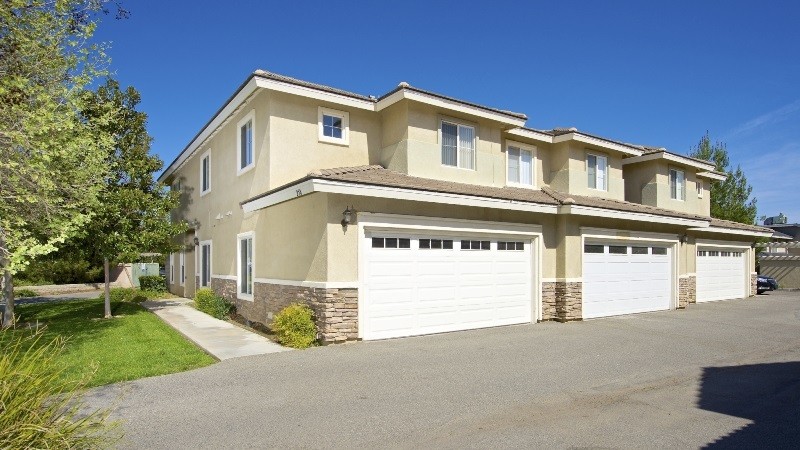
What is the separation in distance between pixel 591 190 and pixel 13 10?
16.7m

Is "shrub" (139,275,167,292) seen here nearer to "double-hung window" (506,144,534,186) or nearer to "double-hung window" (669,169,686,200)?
"double-hung window" (506,144,534,186)

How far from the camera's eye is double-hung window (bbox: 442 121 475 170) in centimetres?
1491

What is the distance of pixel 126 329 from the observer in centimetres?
1320

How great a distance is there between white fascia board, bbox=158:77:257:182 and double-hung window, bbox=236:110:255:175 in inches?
19.1

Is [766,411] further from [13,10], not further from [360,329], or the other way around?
[13,10]

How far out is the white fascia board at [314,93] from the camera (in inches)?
503

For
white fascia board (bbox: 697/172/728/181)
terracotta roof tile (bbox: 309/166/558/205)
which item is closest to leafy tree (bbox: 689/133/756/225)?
white fascia board (bbox: 697/172/728/181)

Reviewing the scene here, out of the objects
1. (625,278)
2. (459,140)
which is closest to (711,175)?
(625,278)

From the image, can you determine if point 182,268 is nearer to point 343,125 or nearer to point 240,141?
point 240,141

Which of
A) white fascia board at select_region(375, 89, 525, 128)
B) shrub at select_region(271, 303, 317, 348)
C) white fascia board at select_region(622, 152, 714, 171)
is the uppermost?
white fascia board at select_region(375, 89, 525, 128)

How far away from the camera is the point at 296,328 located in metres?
10.9

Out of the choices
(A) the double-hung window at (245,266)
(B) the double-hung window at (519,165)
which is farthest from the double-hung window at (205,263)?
(B) the double-hung window at (519,165)

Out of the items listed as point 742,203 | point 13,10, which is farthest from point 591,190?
point 742,203

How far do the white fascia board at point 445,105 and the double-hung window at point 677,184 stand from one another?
391 inches
